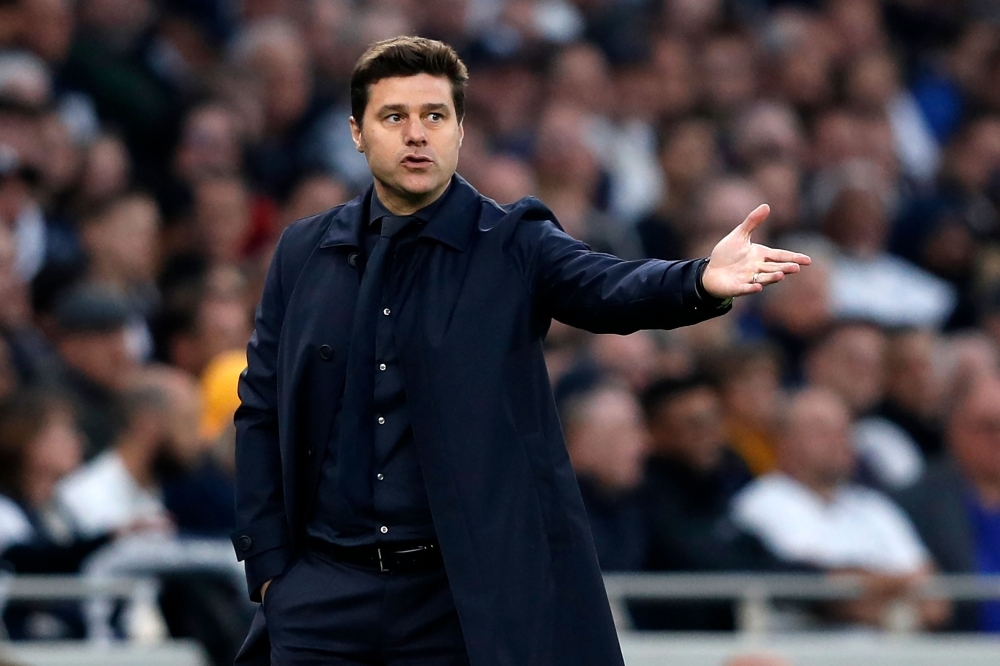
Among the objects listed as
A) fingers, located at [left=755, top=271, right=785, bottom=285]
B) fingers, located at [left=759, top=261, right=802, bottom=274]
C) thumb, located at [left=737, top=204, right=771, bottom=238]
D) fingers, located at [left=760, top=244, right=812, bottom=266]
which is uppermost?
thumb, located at [left=737, top=204, right=771, bottom=238]

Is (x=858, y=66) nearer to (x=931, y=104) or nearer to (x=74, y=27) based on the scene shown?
(x=931, y=104)

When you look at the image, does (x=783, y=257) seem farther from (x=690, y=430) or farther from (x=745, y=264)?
(x=690, y=430)

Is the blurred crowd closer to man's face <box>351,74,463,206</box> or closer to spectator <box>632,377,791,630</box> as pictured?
spectator <box>632,377,791,630</box>

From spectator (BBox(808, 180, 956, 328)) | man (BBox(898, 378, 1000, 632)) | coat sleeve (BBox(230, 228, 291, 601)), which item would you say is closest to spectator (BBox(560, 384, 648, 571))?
man (BBox(898, 378, 1000, 632))

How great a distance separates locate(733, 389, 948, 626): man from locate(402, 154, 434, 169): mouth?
12.7 feet

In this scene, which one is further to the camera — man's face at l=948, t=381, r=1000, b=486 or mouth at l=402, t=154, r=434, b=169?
man's face at l=948, t=381, r=1000, b=486

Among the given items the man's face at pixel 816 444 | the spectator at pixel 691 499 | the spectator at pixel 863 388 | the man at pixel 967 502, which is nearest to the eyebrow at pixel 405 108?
the spectator at pixel 691 499

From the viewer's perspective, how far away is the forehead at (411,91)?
153 inches

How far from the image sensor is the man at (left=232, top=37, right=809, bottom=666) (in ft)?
12.3

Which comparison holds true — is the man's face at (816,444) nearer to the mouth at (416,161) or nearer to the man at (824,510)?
the man at (824,510)

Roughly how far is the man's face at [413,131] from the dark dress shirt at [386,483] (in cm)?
26

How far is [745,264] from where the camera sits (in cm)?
356

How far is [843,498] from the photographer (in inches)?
313

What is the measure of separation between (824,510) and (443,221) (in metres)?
4.28
